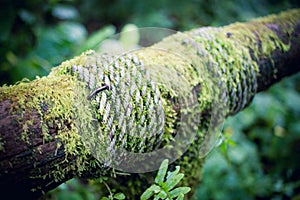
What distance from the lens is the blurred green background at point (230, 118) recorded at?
116 inches

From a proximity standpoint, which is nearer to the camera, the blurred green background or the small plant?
the small plant

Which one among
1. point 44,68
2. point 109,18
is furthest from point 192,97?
point 109,18

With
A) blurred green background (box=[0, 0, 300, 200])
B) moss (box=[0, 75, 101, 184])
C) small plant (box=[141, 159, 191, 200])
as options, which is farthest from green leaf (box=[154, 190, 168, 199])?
blurred green background (box=[0, 0, 300, 200])

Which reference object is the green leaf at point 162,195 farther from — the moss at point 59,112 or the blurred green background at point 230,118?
the blurred green background at point 230,118

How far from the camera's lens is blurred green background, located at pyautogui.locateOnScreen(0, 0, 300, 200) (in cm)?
294

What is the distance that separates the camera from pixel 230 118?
133 inches

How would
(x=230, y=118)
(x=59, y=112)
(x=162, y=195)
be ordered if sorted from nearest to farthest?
(x=59, y=112)
(x=162, y=195)
(x=230, y=118)

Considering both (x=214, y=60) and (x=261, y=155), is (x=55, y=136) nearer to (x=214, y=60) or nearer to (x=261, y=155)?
(x=214, y=60)

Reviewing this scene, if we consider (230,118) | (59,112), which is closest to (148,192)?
(59,112)

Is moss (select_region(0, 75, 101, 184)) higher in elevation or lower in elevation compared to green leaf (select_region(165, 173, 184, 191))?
higher

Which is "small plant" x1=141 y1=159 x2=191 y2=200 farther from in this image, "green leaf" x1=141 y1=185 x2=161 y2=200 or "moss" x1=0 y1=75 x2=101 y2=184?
"moss" x1=0 y1=75 x2=101 y2=184

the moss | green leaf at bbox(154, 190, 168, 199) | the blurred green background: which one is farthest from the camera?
the blurred green background

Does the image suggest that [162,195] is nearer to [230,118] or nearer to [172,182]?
[172,182]

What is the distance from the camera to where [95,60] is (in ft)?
3.78
